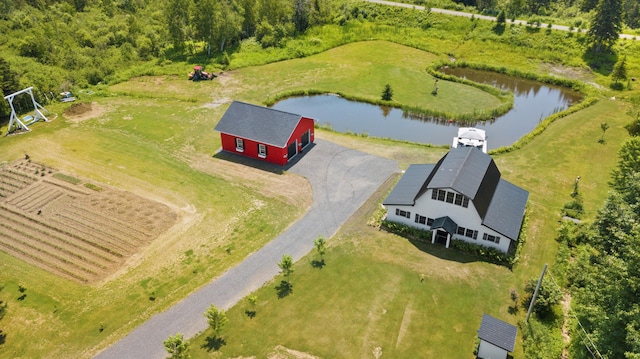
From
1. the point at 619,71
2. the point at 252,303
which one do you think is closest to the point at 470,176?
the point at 252,303

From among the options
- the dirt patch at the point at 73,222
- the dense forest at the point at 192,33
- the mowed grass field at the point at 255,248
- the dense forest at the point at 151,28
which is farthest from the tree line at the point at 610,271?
the dense forest at the point at 151,28

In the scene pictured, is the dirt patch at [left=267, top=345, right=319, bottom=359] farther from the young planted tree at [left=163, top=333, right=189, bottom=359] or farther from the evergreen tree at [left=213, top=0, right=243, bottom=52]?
the evergreen tree at [left=213, top=0, right=243, bottom=52]

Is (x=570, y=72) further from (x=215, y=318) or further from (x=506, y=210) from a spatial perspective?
(x=215, y=318)

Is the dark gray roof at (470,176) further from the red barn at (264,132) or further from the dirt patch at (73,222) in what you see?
the dirt patch at (73,222)

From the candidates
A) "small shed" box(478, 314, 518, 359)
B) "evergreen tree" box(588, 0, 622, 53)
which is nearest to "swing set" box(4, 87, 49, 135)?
"small shed" box(478, 314, 518, 359)

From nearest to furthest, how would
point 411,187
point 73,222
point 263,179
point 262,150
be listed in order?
point 411,187 < point 73,222 < point 263,179 < point 262,150

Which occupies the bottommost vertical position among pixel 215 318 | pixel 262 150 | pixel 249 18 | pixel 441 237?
pixel 215 318

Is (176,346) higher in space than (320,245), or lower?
lower
